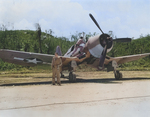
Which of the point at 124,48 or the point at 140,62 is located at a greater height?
the point at 124,48

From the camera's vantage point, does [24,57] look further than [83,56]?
Yes

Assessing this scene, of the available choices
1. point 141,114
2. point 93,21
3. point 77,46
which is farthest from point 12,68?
point 141,114

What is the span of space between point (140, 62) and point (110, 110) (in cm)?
2518

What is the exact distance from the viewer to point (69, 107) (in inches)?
189

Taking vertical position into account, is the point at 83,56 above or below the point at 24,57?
below

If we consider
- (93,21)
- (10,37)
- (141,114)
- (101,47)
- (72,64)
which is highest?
(10,37)

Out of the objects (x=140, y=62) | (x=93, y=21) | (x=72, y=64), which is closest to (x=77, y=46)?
(x=72, y=64)

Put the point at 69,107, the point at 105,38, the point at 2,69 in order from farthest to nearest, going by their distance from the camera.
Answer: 1. the point at 2,69
2. the point at 105,38
3. the point at 69,107

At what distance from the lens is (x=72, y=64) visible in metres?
12.2

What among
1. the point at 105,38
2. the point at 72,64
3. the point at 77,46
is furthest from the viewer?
the point at 77,46

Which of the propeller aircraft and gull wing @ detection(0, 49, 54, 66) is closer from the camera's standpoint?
the propeller aircraft

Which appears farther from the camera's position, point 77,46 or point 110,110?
point 77,46

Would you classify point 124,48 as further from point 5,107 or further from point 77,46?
point 5,107

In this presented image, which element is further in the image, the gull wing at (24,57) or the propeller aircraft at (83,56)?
the gull wing at (24,57)
